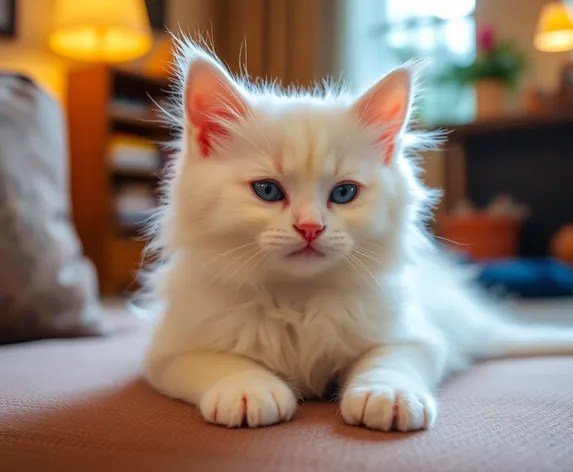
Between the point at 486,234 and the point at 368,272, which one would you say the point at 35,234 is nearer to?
the point at 368,272

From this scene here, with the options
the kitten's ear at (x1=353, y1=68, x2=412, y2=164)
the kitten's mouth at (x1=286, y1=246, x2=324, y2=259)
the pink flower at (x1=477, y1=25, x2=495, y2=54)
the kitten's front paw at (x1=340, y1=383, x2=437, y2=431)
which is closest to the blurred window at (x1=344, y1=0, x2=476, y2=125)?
the pink flower at (x1=477, y1=25, x2=495, y2=54)

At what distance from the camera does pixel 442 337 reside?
1186 mm

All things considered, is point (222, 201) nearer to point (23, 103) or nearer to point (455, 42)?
point (23, 103)

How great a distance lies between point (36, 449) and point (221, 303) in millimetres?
334

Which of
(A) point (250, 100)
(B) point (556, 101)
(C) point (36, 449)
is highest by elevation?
(B) point (556, 101)

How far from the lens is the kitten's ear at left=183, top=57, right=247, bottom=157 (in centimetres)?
98

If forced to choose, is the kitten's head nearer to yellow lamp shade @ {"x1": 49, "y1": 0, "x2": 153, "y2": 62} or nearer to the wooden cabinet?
yellow lamp shade @ {"x1": 49, "y1": 0, "x2": 153, "y2": 62}

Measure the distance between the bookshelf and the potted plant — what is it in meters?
2.05

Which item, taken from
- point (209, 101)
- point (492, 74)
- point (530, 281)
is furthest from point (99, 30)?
point (492, 74)

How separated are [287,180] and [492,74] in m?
3.75

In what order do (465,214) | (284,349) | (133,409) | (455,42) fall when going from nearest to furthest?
1. (133,409)
2. (284,349)
3. (465,214)
4. (455,42)

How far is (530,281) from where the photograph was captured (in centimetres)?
268

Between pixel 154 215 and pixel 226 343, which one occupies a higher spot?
pixel 154 215

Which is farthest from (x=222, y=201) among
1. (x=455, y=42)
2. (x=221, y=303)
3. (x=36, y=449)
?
(x=455, y=42)
